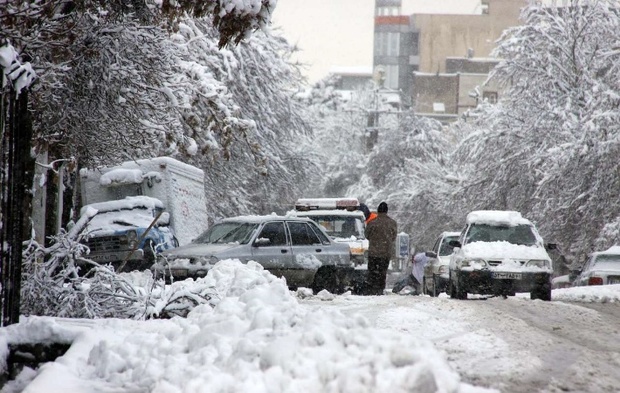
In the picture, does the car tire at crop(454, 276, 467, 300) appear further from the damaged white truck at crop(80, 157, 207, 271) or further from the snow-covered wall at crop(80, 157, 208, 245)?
the snow-covered wall at crop(80, 157, 208, 245)

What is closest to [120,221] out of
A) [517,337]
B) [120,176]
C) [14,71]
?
[120,176]

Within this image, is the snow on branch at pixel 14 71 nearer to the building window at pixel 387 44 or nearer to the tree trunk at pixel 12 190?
the tree trunk at pixel 12 190

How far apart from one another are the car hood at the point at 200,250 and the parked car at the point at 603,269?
7.99 m

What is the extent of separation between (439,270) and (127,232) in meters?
6.85

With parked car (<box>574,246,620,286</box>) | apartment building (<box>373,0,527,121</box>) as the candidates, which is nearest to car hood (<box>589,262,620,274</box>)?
parked car (<box>574,246,620,286</box>)

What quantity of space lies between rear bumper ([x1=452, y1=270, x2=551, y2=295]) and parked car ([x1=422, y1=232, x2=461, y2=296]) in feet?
11.9

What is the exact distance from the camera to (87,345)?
7.94 meters

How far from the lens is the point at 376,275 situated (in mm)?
19938

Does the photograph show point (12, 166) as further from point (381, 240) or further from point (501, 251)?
point (501, 251)

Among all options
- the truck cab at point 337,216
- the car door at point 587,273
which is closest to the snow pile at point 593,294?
the car door at point 587,273

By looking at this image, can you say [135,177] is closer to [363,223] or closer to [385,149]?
[363,223]

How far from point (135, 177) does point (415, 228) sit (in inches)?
1084

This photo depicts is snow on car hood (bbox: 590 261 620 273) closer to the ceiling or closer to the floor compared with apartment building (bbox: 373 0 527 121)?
closer to the floor

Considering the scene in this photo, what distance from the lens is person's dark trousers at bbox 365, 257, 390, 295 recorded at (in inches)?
773
